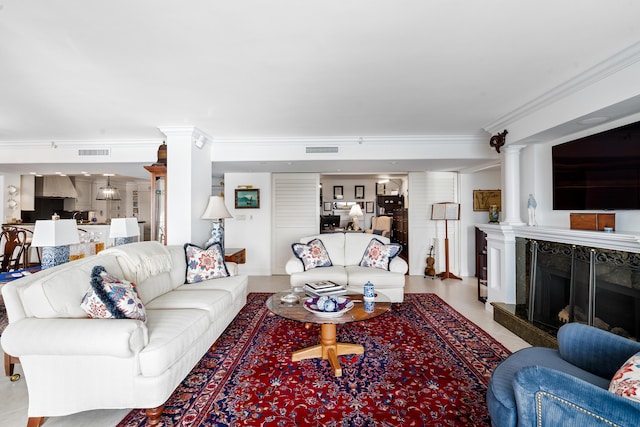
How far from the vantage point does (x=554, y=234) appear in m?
2.80

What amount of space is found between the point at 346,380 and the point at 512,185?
117 inches

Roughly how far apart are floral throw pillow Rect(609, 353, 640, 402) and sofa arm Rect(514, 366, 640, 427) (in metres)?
0.13

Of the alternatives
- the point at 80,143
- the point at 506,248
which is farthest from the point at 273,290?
the point at 80,143

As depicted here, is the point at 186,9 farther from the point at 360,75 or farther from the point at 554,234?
the point at 554,234

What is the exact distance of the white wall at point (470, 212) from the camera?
572cm

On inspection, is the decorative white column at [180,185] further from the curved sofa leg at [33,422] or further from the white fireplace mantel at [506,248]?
the white fireplace mantel at [506,248]

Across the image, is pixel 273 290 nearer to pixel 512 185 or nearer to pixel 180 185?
pixel 180 185

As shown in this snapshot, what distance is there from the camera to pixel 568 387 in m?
1.09

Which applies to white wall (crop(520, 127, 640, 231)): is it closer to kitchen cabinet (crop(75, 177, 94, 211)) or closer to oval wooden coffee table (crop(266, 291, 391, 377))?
oval wooden coffee table (crop(266, 291, 391, 377))

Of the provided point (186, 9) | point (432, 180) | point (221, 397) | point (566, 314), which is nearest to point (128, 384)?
point (221, 397)

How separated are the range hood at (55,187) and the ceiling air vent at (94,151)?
434 cm

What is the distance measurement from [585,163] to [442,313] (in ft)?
7.00

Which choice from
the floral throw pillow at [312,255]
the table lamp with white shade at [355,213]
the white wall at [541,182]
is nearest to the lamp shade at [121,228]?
the floral throw pillow at [312,255]

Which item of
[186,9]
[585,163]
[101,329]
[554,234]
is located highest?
[186,9]
